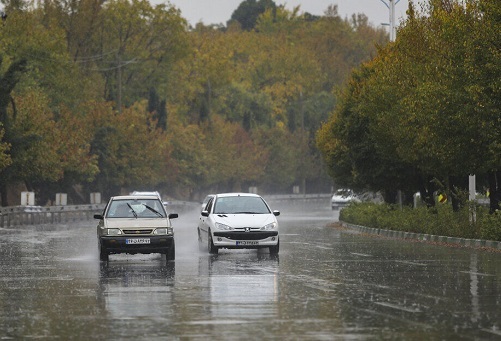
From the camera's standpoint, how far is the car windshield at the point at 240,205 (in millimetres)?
31531

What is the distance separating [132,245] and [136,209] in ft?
6.99

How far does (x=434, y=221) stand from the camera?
1614 inches

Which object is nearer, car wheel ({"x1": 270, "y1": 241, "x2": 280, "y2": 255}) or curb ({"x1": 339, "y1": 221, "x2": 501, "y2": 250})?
car wheel ({"x1": 270, "y1": 241, "x2": 280, "y2": 255})

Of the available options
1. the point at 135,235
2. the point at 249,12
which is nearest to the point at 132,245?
the point at 135,235

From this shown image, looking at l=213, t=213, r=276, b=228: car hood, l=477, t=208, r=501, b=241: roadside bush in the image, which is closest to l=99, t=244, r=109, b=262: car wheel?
l=213, t=213, r=276, b=228: car hood

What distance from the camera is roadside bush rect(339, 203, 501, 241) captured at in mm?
35031

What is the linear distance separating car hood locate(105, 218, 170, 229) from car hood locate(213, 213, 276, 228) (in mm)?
3048

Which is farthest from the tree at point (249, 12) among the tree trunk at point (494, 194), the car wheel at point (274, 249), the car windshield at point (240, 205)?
the car wheel at point (274, 249)

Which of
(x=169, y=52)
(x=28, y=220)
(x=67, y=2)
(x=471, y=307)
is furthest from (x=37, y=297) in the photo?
(x=169, y=52)

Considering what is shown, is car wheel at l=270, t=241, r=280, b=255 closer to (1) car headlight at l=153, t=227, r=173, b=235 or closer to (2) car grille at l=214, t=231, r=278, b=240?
(2) car grille at l=214, t=231, r=278, b=240

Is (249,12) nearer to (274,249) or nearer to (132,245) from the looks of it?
(274,249)

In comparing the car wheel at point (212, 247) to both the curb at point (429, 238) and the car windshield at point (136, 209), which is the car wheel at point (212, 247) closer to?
the car windshield at point (136, 209)

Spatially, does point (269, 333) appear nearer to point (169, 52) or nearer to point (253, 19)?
point (169, 52)

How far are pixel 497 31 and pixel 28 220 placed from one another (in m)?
37.7
